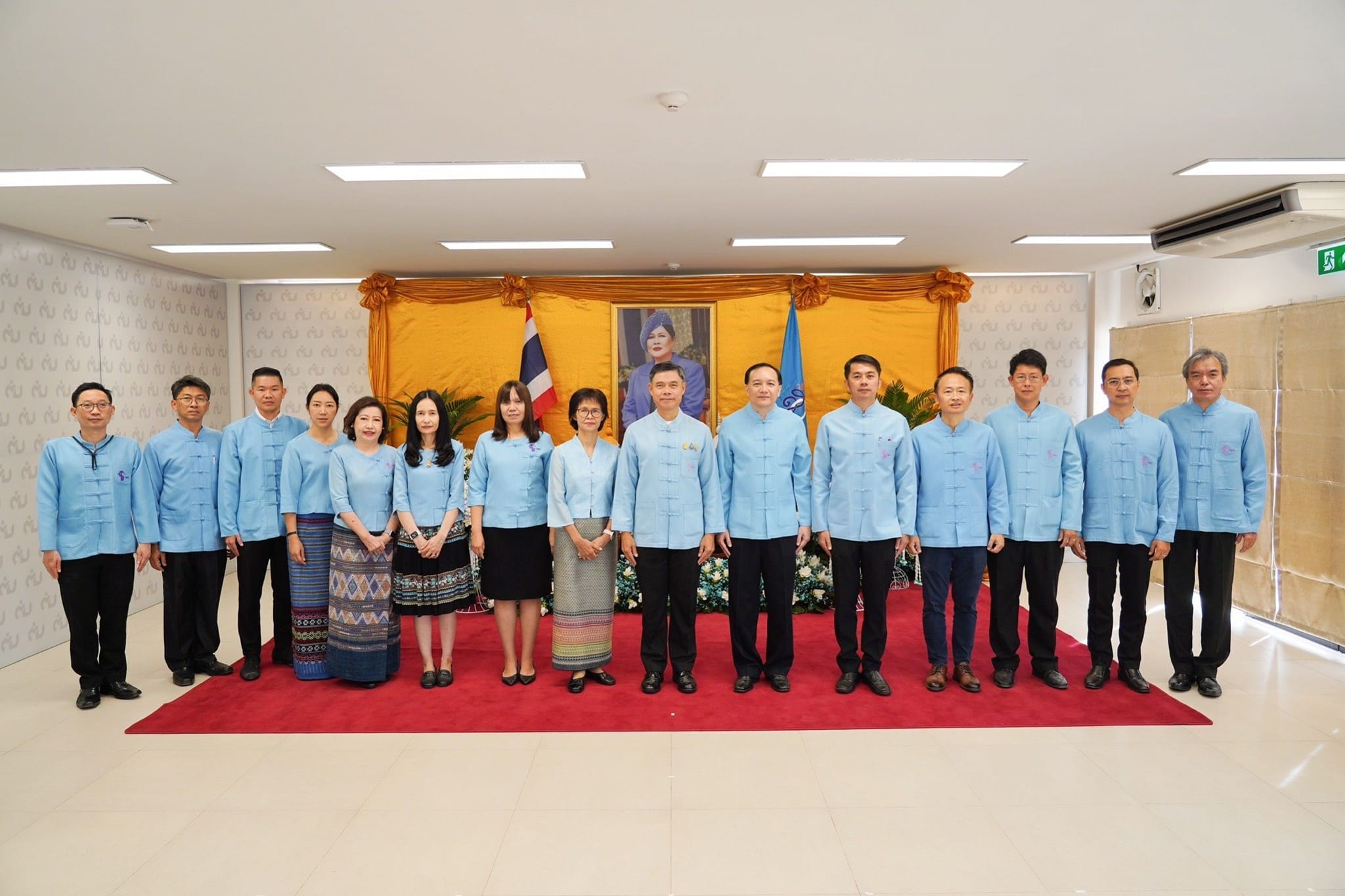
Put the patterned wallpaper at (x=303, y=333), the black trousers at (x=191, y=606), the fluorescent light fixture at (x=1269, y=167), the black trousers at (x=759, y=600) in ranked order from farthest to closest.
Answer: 1. the patterned wallpaper at (x=303, y=333)
2. the black trousers at (x=191, y=606)
3. the black trousers at (x=759, y=600)
4. the fluorescent light fixture at (x=1269, y=167)

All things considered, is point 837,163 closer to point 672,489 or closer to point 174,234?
point 672,489

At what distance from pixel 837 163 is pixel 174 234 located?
467 cm

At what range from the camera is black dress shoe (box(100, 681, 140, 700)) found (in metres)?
4.43

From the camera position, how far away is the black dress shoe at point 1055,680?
14.5 ft

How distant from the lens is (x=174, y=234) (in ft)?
18.9

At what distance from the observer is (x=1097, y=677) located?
14.5 feet

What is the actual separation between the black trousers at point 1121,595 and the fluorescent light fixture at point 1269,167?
79.3 inches

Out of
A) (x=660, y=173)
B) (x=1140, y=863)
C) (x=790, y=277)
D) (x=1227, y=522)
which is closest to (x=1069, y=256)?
(x=790, y=277)

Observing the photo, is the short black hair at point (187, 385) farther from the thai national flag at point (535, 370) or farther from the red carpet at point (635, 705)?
the thai national flag at point (535, 370)

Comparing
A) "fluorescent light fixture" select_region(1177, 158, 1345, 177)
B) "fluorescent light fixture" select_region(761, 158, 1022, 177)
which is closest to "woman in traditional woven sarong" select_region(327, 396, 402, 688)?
"fluorescent light fixture" select_region(761, 158, 1022, 177)

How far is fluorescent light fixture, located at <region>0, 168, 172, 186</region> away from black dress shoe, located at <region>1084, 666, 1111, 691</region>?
5.68 meters

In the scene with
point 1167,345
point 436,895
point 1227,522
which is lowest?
point 436,895

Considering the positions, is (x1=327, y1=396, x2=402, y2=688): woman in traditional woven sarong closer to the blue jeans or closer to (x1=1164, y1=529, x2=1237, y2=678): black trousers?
the blue jeans

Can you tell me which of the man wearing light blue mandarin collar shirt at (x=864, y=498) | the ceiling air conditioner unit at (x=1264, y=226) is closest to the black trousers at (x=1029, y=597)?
the man wearing light blue mandarin collar shirt at (x=864, y=498)
